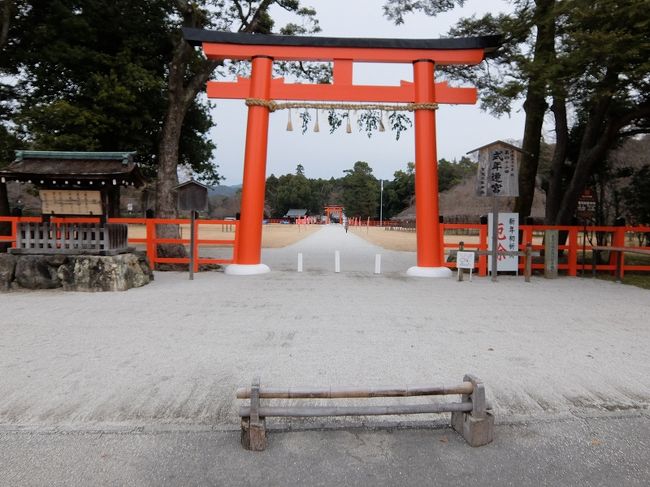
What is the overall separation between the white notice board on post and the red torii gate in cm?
139

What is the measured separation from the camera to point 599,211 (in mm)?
16516

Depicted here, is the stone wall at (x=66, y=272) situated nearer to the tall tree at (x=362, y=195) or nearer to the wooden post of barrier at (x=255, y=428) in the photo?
the wooden post of barrier at (x=255, y=428)

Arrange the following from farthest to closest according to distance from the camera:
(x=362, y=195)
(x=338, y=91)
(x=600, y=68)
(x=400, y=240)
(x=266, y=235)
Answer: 1. (x=362, y=195)
2. (x=266, y=235)
3. (x=400, y=240)
4. (x=338, y=91)
5. (x=600, y=68)

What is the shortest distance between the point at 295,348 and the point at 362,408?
6.73 ft

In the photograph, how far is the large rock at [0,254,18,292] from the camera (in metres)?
8.36

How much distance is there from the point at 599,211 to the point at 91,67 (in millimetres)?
17836

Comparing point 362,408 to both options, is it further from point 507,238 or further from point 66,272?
point 507,238

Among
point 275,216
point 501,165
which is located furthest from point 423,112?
point 275,216

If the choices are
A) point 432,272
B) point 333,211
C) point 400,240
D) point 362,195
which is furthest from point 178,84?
point 333,211

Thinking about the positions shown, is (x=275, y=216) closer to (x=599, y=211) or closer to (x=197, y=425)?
(x=599, y=211)

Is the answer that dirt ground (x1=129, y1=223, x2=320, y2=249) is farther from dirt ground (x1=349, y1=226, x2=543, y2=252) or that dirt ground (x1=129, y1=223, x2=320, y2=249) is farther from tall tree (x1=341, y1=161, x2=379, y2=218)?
tall tree (x1=341, y1=161, x2=379, y2=218)

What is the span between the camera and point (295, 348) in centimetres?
484

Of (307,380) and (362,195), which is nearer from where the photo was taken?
(307,380)

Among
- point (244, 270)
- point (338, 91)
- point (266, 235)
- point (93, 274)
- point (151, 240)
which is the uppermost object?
point (338, 91)
